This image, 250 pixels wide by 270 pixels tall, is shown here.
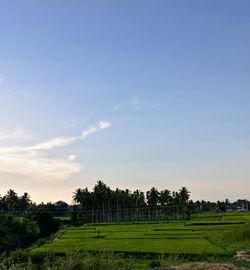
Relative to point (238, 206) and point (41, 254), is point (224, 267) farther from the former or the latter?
point (238, 206)

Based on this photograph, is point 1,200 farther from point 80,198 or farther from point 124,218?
point 124,218

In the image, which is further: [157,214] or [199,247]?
[157,214]

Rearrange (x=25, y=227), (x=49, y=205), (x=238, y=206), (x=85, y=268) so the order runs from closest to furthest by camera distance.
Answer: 1. (x=85, y=268)
2. (x=25, y=227)
3. (x=49, y=205)
4. (x=238, y=206)

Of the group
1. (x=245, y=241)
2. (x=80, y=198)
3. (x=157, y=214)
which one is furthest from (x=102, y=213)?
(x=245, y=241)

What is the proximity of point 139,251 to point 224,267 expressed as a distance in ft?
58.1

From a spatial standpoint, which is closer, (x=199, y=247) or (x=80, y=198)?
(x=199, y=247)

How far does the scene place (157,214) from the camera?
12425 centimetres

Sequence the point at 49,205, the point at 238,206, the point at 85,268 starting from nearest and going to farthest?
the point at 85,268 < the point at 49,205 < the point at 238,206

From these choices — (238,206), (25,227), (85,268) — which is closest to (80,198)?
(25,227)

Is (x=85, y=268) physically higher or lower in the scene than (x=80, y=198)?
lower

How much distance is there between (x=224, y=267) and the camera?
744 inches

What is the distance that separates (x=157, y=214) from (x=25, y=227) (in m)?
58.8

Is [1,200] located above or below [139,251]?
above

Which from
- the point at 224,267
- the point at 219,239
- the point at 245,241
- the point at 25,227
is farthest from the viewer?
the point at 25,227
